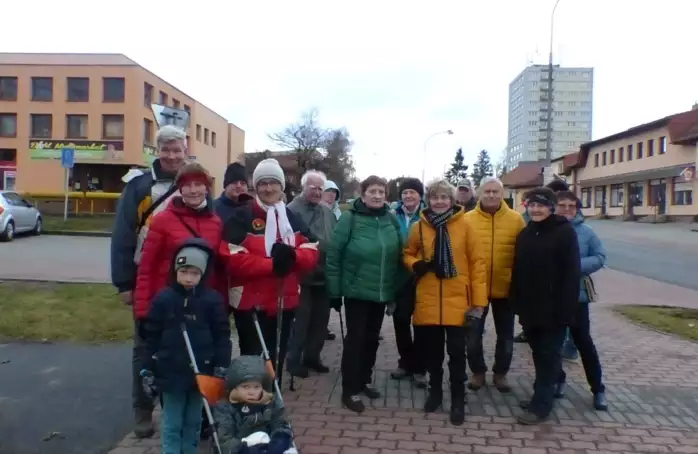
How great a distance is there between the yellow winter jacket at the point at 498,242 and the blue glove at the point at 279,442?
2.76m

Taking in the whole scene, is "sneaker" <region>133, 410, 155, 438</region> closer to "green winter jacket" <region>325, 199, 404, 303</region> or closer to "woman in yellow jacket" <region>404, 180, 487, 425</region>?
"green winter jacket" <region>325, 199, 404, 303</region>


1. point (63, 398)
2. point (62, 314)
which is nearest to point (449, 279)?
point (63, 398)

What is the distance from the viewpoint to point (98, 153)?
1709 inches

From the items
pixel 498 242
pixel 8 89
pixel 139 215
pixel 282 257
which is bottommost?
pixel 282 257

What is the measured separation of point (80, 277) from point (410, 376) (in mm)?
8423

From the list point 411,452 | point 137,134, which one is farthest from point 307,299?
point 137,134

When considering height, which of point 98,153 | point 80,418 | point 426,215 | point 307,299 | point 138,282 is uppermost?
point 98,153

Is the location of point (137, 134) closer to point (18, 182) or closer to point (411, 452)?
point (18, 182)

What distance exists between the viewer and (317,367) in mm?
6391

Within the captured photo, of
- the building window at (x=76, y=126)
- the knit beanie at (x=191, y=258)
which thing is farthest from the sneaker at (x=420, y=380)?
the building window at (x=76, y=126)

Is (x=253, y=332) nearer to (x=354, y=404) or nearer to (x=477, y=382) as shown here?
(x=354, y=404)

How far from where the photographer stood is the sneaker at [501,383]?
19.1ft

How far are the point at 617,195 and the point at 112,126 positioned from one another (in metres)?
41.0

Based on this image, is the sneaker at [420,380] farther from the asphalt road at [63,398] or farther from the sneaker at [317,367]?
the asphalt road at [63,398]
